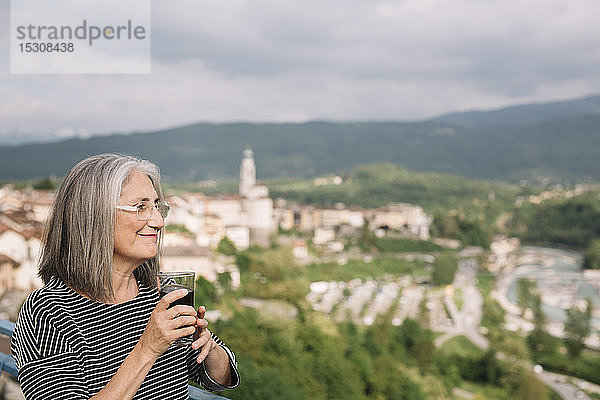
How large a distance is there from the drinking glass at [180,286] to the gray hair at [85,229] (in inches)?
3.6

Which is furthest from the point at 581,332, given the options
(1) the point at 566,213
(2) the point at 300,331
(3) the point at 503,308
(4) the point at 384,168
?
(4) the point at 384,168

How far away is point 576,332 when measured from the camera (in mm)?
21094

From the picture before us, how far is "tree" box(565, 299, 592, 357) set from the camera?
20328 millimetres

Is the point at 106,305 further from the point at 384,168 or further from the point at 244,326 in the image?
the point at 384,168

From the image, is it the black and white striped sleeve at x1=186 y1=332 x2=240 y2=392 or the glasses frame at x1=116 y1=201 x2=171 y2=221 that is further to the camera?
the black and white striped sleeve at x1=186 y1=332 x2=240 y2=392

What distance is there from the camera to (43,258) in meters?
0.92

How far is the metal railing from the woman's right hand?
201 millimetres

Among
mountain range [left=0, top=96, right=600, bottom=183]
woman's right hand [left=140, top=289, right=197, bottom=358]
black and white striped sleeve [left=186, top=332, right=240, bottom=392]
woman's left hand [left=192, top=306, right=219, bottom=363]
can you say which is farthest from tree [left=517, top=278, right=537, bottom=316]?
mountain range [left=0, top=96, right=600, bottom=183]

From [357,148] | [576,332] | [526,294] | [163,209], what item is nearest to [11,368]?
[163,209]

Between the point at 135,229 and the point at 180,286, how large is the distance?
12 centimetres

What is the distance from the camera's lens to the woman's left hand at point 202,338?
934mm

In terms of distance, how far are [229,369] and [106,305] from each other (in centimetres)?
27

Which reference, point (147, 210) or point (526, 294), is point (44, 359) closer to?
point (147, 210)

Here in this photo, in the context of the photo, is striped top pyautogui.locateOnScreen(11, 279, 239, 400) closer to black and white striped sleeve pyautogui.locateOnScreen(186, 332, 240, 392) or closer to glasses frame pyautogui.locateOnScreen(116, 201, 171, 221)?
black and white striped sleeve pyautogui.locateOnScreen(186, 332, 240, 392)
